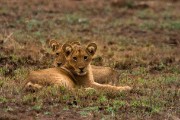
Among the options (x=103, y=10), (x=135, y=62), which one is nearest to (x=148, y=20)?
(x=103, y=10)

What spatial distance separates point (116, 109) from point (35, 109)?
3.24ft

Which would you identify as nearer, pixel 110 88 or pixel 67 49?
pixel 110 88

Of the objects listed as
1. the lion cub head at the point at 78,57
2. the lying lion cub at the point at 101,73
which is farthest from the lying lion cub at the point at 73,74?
the lying lion cub at the point at 101,73

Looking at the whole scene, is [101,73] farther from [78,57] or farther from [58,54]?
[78,57]

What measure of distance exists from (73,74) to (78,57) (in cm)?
30

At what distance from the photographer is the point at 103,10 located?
61.2 feet

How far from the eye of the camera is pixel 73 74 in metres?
9.46

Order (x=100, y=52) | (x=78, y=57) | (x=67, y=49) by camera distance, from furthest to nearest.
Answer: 1. (x=100, y=52)
2. (x=67, y=49)
3. (x=78, y=57)

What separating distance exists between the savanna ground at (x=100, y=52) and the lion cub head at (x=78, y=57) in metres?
0.69

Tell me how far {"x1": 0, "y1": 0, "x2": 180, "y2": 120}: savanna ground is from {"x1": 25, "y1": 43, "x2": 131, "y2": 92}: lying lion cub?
0.27m

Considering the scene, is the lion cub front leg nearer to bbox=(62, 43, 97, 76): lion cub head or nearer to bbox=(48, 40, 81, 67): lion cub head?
bbox=(62, 43, 97, 76): lion cub head

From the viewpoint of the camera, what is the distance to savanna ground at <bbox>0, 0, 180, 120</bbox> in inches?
322

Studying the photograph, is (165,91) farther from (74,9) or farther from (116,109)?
(74,9)

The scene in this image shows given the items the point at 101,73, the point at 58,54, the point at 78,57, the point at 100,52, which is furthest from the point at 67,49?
the point at 100,52
